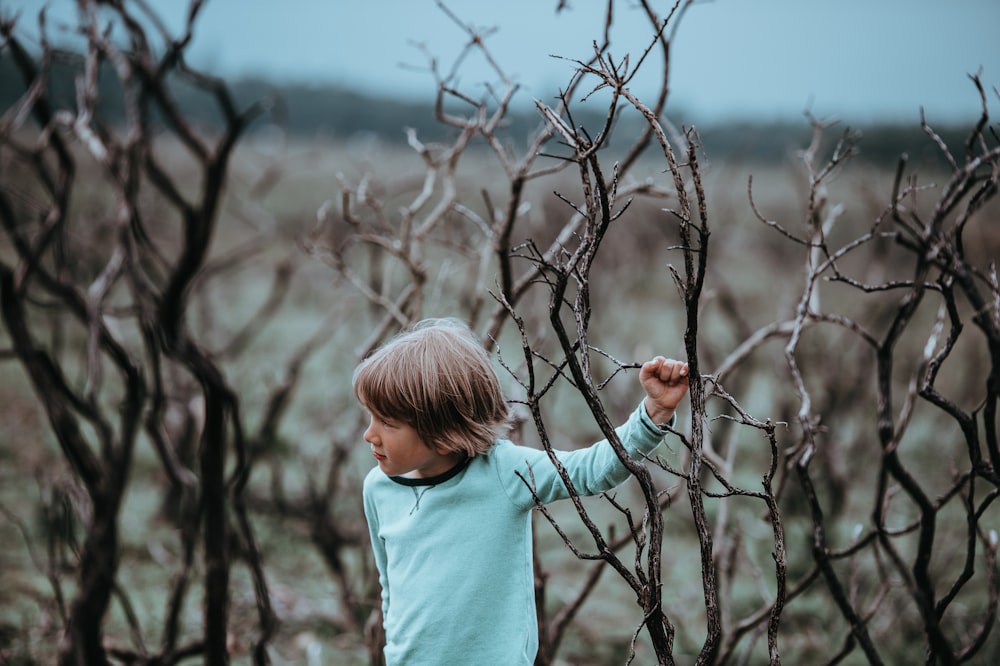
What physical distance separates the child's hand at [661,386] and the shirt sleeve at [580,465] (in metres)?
0.02

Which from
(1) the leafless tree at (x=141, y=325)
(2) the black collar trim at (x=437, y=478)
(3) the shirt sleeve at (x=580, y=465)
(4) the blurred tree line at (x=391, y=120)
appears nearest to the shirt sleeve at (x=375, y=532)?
(2) the black collar trim at (x=437, y=478)

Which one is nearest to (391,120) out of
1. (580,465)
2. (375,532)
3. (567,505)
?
(567,505)

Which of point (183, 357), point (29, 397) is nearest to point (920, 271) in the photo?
point (183, 357)

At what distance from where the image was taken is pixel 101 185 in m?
7.90

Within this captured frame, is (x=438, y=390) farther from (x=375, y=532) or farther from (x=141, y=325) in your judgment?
(x=141, y=325)

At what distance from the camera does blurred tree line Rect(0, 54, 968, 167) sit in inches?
101

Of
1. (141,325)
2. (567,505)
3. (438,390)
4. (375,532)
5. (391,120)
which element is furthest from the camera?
(391,120)

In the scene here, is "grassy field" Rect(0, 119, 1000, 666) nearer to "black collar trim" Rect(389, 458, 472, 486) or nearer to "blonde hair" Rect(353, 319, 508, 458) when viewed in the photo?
"blonde hair" Rect(353, 319, 508, 458)

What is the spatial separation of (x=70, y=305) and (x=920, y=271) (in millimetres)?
1862

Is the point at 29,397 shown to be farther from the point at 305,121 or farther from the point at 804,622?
the point at 305,121

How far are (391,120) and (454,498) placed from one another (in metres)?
8.20

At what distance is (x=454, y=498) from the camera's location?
4.24 ft

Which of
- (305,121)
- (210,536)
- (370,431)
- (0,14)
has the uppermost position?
(305,121)

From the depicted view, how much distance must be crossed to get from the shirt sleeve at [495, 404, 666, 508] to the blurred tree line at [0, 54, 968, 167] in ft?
1.38
